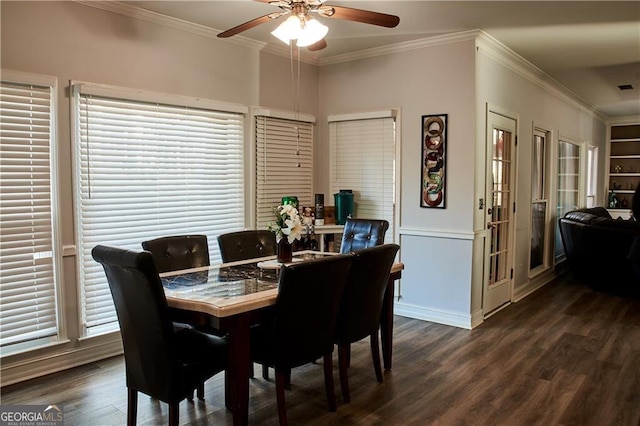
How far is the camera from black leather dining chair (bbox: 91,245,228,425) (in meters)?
2.11

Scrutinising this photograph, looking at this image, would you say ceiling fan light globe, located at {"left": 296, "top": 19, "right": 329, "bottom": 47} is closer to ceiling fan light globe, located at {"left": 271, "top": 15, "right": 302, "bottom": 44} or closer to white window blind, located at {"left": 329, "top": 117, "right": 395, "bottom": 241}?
ceiling fan light globe, located at {"left": 271, "top": 15, "right": 302, "bottom": 44}

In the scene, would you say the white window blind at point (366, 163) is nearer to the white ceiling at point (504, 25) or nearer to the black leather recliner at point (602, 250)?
the white ceiling at point (504, 25)

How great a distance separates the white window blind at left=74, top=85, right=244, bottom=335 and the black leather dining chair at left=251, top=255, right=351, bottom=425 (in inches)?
64.5

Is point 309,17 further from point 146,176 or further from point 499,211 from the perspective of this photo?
point 499,211

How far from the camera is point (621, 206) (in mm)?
9695

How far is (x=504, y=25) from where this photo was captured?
158 inches

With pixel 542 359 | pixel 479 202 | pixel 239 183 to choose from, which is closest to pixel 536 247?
pixel 479 202

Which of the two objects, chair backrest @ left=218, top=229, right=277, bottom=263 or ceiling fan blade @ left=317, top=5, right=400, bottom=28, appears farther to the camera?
chair backrest @ left=218, top=229, right=277, bottom=263

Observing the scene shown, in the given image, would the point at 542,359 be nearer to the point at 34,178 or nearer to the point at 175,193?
the point at 175,193

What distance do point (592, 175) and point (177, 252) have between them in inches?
330

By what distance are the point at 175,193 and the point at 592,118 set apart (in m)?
7.84

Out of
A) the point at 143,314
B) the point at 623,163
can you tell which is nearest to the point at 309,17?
the point at 143,314

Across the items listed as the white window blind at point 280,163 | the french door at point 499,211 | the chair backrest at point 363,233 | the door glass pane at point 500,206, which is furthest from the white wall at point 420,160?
the chair backrest at point 363,233

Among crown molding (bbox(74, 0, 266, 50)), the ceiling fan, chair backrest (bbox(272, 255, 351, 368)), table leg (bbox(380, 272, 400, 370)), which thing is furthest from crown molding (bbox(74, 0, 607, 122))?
chair backrest (bbox(272, 255, 351, 368))
